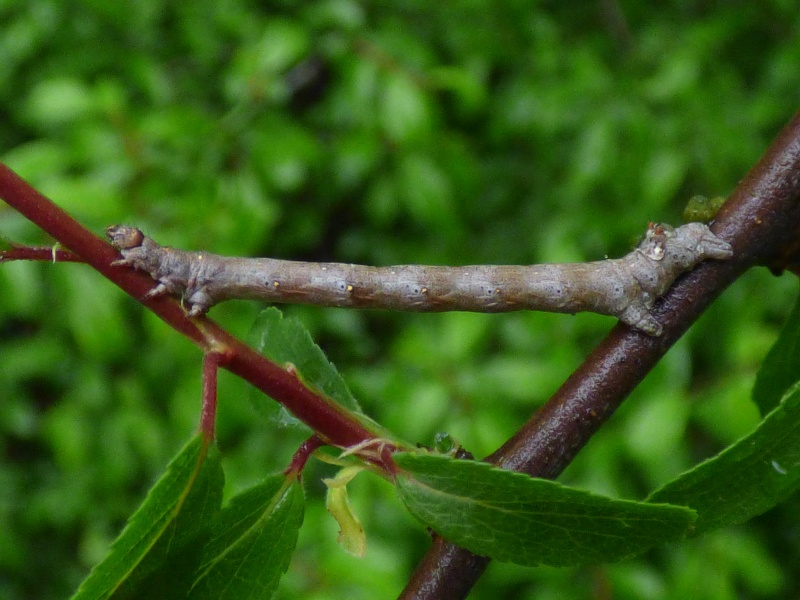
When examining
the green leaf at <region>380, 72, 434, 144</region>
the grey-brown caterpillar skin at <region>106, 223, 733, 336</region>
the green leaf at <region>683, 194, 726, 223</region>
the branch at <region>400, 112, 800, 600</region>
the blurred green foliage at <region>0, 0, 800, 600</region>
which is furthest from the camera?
the green leaf at <region>380, 72, 434, 144</region>

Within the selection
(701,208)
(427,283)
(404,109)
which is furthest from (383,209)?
(701,208)

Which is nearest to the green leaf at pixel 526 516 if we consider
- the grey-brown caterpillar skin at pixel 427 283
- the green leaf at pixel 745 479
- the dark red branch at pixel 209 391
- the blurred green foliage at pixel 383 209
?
the green leaf at pixel 745 479

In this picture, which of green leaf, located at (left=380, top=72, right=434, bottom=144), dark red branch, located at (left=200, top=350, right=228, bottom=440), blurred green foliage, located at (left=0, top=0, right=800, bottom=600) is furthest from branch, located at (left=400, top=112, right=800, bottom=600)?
green leaf, located at (left=380, top=72, right=434, bottom=144)

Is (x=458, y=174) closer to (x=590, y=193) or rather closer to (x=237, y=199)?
(x=590, y=193)

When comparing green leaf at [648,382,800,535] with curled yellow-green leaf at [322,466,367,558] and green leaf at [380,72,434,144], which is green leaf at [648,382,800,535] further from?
green leaf at [380,72,434,144]

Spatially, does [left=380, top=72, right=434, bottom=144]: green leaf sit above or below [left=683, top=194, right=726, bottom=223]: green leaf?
above

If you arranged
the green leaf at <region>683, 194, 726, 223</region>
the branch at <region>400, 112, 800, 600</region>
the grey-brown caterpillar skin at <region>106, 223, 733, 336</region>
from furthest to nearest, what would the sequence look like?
1. the grey-brown caterpillar skin at <region>106, 223, 733, 336</region>
2. the green leaf at <region>683, 194, 726, 223</region>
3. the branch at <region>400, 112, 800, 600</region>
